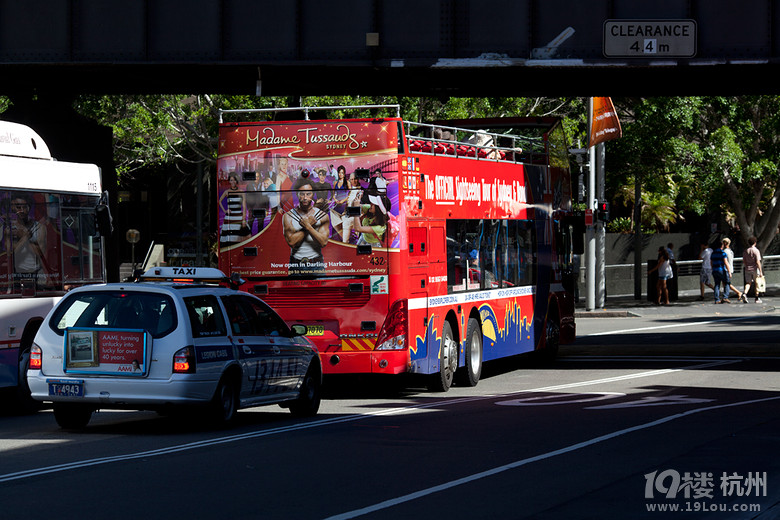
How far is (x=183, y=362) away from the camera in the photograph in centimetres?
1264

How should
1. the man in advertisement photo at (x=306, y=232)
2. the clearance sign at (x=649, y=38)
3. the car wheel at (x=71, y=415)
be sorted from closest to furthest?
the car wheel at (x=71, y=415) → the man in advertisement photo at (x=306, y=232) → the clearance sign at (x=649, y=38)

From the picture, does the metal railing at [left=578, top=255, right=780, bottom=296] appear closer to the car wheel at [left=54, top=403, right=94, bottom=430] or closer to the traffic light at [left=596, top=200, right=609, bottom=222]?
the traffic light at [left=596, top=200, right=609, bottom=222]

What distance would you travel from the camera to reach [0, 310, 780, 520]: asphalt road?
880 cm

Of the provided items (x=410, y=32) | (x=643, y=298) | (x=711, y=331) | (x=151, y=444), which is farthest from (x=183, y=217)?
(x=151, y=444)

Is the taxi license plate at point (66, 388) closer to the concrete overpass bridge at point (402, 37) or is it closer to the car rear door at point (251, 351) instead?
the car rear door at point (251, 351)

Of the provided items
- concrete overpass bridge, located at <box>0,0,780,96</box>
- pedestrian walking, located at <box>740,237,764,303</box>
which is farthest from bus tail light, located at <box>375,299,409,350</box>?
pedestrian walking, located at <box>740,237,764,303</box>

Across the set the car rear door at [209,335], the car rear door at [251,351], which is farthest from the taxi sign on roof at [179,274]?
the car rear door at [209,335]

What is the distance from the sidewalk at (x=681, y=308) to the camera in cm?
3772

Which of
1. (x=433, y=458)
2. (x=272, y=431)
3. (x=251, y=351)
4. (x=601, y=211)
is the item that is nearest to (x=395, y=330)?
(x=251, y=351)

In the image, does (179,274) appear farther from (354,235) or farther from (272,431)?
(354,235)

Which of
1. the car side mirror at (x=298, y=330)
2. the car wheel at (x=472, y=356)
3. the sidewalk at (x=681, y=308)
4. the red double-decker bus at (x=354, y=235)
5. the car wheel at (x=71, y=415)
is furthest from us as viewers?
the sidewalk at (x=681, y=308)

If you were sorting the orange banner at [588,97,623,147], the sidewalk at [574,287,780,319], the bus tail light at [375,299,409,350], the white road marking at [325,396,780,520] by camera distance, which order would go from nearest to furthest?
the white road marking at [325,396,780,520], the bus tail light at [375,299,409,350], the orange banner at [588,97,623,147], the sidewalk at [574,287,780,319]

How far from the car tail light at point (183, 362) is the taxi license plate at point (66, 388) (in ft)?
3.21

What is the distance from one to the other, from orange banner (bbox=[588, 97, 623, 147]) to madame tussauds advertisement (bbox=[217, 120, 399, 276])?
1956 centimetres
